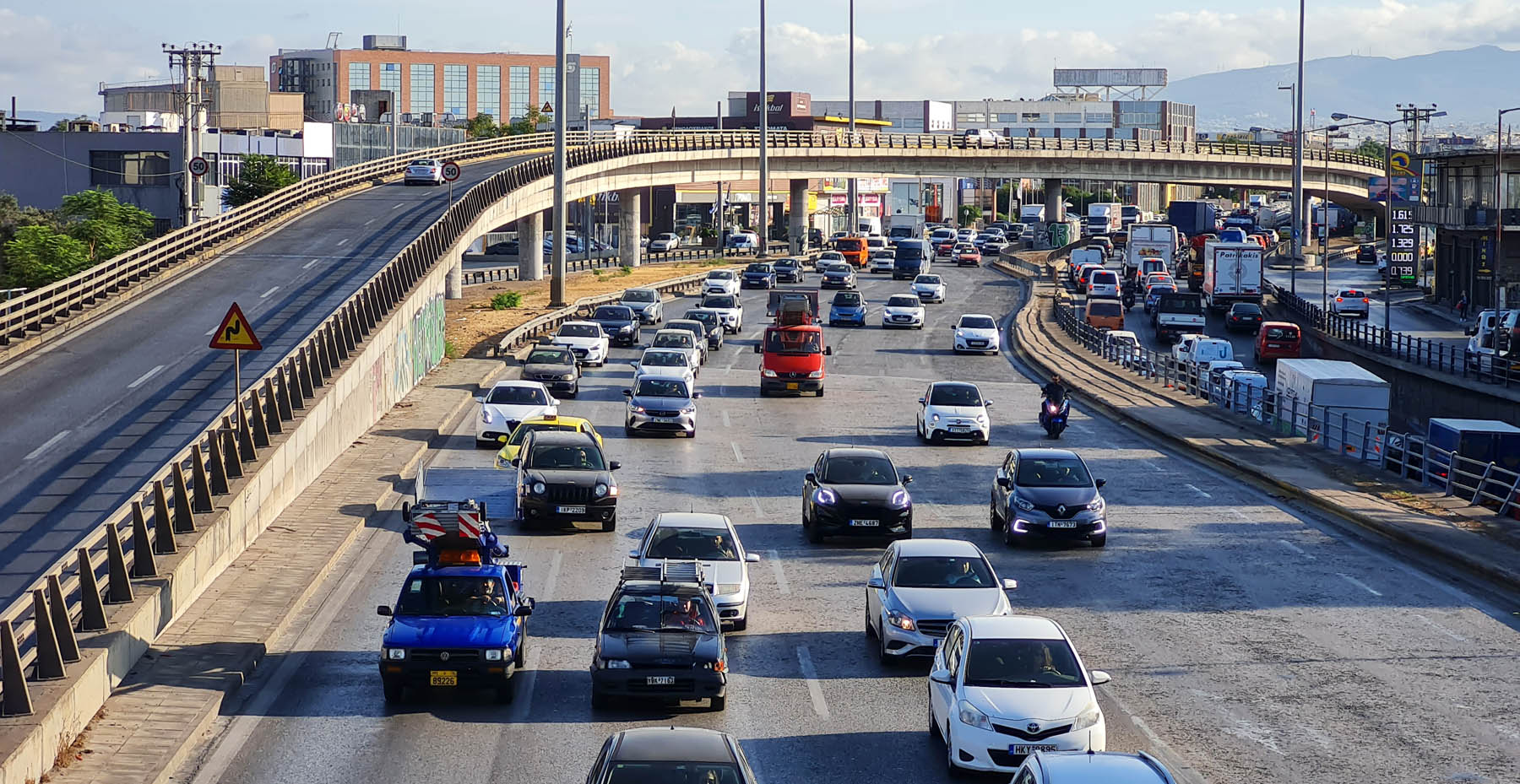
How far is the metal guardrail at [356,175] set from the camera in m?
42.5

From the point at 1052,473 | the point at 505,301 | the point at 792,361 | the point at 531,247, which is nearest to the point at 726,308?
the point at 505,301

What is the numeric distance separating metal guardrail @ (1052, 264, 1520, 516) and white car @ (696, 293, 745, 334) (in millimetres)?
13788

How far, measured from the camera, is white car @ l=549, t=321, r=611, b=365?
2140 inches

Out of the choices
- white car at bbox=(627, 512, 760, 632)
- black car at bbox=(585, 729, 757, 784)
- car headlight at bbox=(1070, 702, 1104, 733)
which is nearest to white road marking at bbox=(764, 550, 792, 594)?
white car at bbox=(627, 512, 760, 632)

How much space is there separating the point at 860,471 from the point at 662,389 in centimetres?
1318

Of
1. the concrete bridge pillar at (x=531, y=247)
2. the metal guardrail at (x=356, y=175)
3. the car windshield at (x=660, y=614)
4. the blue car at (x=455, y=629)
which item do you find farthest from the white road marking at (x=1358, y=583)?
the concrete bridge pillar at (x=531, y=247)

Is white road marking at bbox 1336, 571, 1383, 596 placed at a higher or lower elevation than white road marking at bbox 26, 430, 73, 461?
lower

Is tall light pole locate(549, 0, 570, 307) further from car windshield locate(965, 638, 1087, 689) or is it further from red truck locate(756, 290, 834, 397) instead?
car windshield locate(965, 638, 1087, 689)

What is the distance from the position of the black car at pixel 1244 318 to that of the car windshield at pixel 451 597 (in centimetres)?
6364

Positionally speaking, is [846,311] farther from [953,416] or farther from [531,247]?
[953,416]

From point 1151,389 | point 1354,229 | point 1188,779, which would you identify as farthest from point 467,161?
point 1354,229

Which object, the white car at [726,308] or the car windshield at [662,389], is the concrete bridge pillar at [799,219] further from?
the car windshield at [662,389]

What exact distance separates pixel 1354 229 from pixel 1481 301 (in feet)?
329

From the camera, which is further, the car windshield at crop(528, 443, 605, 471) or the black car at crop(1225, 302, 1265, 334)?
Result: the black car at crop(1225, 302, 1265, 334)
